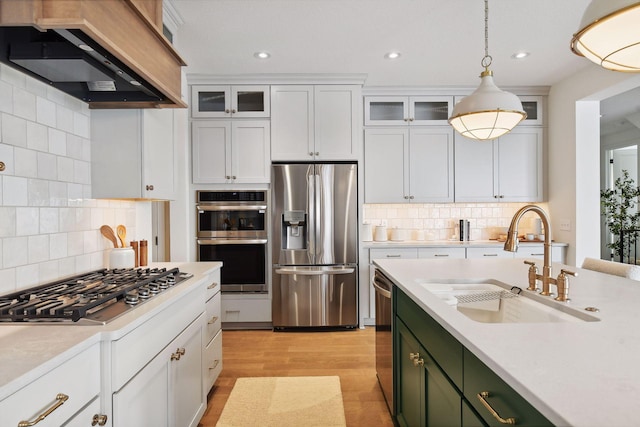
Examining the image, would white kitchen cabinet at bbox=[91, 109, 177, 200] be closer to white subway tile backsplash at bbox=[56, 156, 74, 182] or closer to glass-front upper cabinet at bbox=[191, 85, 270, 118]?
white subway tile backsplash at bbox=[56, 156, 74, 182]

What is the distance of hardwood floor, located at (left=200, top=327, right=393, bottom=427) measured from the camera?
229 centimetres

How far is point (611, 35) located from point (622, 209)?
5372 millimetres

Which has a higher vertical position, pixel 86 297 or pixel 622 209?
pixel 622 209

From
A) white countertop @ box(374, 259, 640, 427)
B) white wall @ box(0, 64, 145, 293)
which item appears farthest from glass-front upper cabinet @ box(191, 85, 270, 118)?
white countertop @ box(374, 259, 640, 427)

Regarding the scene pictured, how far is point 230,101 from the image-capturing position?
12.5 feet

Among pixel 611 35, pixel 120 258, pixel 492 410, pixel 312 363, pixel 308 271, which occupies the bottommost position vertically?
pixel 312 363

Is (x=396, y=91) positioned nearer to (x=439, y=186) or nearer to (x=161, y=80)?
(x=439, y=186)

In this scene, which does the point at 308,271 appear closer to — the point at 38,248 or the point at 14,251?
the point at 38,248

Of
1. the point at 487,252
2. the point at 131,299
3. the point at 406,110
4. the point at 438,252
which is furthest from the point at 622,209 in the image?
the point at 131,299

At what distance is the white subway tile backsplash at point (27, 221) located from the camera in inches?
64.6

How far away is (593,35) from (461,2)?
1.44 m

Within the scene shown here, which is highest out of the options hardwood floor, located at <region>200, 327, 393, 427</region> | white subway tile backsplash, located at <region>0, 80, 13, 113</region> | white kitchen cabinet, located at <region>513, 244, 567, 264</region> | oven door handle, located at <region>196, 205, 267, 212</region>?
white subway tile backsplash, located at <region>0, 80, 13, 113</region>

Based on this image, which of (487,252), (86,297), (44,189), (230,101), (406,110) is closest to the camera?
(86,297)

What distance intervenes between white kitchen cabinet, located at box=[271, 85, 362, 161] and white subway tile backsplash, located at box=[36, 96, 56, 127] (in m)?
2.12
